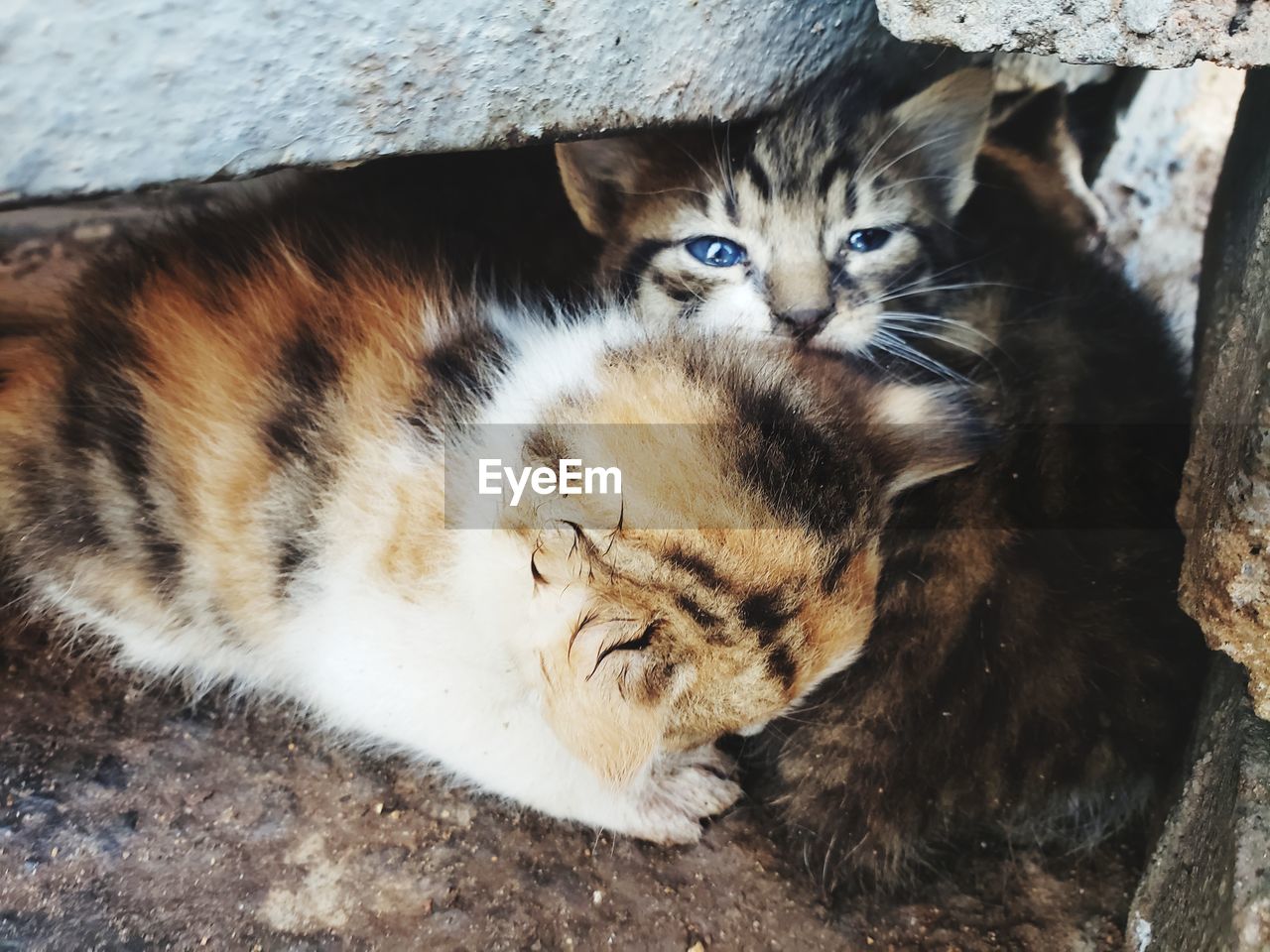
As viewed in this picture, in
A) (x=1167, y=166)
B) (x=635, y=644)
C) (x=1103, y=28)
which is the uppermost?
(x=1103, y=28)

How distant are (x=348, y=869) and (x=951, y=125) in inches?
55.1

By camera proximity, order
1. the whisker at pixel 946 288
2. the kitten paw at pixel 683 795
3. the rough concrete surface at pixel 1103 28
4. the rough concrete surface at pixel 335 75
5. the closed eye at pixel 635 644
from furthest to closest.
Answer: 1. the whisker at pixel 946 288
2. the kitten paw at pixel 683 795
3. the closed eye at pixel 635 644
4. the rough concrete surface at pixel 1103 28
5. the rough concrete surface at pixel 335 75

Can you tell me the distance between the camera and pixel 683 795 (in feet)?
4.90

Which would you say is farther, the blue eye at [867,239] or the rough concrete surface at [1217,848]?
the blue eye at [867,239]

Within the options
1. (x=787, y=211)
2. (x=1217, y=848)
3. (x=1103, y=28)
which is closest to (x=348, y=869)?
(x=1217, y=848)

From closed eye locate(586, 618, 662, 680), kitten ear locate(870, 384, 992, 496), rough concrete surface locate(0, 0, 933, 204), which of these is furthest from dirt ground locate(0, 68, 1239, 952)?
rough concrete surface locate(0, 0, 933, 204)

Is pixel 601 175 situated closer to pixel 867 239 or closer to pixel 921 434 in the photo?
pixel 867 239

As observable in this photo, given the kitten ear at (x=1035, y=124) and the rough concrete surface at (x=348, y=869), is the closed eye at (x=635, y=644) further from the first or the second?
the kitten ear at (x=1035, y=124)

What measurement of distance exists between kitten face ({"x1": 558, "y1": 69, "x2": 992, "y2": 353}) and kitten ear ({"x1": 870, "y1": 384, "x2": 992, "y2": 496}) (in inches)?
8.8

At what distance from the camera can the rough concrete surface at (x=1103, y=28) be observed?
103 cm

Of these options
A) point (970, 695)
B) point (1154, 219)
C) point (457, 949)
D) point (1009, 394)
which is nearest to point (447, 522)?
point (457, 949)

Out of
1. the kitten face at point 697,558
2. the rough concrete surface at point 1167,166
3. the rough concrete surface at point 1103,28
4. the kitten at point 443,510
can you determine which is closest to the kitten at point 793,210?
the kitten at point 443,510

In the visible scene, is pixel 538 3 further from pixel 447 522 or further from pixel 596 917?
pixel 596 917

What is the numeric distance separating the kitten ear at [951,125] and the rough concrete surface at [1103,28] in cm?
52
